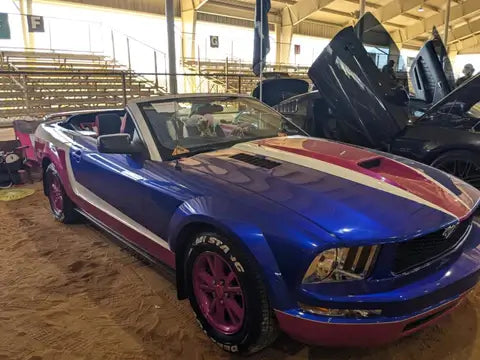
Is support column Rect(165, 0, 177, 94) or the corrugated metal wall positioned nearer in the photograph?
support column Rect(165, 0, 177, 94)

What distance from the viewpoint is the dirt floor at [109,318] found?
2164mm

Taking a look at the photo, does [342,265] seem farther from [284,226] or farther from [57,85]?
[57,85]

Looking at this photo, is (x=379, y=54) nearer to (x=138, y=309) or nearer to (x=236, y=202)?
(x=236, y=202)

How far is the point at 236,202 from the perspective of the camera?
1.98m

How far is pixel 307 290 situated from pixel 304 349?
2.26 feet

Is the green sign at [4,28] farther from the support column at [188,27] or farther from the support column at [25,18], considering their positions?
the support column at [188,27]

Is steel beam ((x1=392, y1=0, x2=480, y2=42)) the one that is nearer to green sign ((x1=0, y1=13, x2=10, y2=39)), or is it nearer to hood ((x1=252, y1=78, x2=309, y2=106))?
hood ((x1=252, y1=78, x2=309, y2=106))

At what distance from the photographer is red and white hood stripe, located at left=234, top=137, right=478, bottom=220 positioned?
205 centimetres

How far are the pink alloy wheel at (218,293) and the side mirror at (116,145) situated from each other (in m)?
0.93

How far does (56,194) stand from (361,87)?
342 cm

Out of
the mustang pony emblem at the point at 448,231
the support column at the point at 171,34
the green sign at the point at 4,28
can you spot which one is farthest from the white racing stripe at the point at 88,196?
the green sign at the point at 4,28

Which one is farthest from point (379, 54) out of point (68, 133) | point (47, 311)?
point (47, 311)

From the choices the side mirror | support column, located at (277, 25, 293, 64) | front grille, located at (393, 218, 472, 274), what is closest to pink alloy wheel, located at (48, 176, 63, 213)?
the side mirror

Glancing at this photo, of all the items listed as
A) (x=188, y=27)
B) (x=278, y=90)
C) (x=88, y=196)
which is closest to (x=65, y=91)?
(x=188, y=27)
